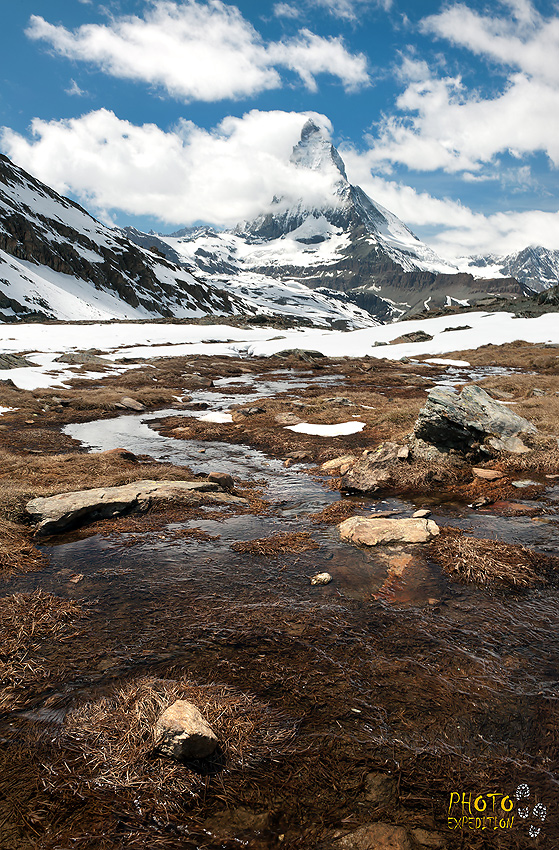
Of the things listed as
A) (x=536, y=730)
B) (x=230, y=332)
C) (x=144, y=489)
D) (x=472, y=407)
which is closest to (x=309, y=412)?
(x=472, y=407)

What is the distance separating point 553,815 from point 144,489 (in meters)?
9.92

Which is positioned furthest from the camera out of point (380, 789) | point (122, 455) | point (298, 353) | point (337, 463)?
point (298, 353)

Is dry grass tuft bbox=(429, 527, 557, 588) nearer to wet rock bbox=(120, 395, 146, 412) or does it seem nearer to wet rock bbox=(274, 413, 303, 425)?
wet rock bbox=(274, 413, 303, 425)

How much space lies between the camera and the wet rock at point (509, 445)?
560 inches

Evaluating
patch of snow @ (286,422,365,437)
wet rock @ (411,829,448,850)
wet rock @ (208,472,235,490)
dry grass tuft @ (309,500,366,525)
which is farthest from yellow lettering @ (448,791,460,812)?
patch of snow @ (286,422,365,437)

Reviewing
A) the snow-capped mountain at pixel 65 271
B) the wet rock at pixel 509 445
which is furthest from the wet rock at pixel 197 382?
the snow-capped mountain at pixel 65 271

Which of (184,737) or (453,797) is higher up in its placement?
(184,737)

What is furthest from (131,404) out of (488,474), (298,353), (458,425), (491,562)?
(298,353)

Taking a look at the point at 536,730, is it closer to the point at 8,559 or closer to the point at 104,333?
the point at 8,559

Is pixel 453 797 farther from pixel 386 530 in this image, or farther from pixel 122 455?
pixel 122 455

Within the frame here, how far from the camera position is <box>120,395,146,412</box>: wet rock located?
28375mm

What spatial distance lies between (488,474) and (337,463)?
4.80 metres

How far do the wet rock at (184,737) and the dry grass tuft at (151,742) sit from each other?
0.08 metres

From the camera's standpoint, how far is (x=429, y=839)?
3.46 m
